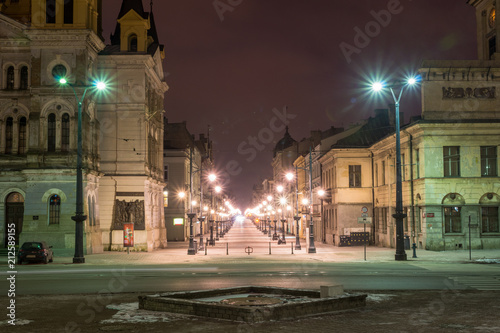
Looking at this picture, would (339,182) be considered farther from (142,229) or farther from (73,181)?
(73,181)

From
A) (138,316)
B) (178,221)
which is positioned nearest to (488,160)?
(138,316)

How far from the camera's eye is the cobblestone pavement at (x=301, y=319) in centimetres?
1197

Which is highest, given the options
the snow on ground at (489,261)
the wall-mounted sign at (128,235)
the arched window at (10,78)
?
the arched window at (10,78)

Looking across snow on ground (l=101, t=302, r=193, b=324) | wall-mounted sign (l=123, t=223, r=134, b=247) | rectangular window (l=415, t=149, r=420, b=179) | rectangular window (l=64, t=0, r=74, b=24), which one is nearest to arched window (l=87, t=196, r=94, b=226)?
wall-mounted sign (l=123, t=223, r=134, b=247)

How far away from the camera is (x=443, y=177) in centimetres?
4075

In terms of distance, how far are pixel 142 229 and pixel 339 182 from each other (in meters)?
19.6

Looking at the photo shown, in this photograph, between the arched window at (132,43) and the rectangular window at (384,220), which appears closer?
the arched window at (132,43)

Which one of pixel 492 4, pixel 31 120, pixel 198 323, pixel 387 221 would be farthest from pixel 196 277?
pixel 492 4

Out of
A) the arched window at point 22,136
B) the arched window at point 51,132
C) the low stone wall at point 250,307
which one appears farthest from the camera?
the arched window at point 22,136

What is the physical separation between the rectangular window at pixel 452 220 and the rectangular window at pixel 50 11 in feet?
105

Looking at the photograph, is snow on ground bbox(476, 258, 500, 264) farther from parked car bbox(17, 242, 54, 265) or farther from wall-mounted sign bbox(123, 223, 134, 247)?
parked car bbox(17, 242, 54, 265)

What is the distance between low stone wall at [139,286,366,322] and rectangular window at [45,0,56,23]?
33.9 metres

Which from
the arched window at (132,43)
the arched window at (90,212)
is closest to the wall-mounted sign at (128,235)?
the arched window at (90,212)

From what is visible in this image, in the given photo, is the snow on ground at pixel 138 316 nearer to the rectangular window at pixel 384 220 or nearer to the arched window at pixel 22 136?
the arched window at pixel 22 136
